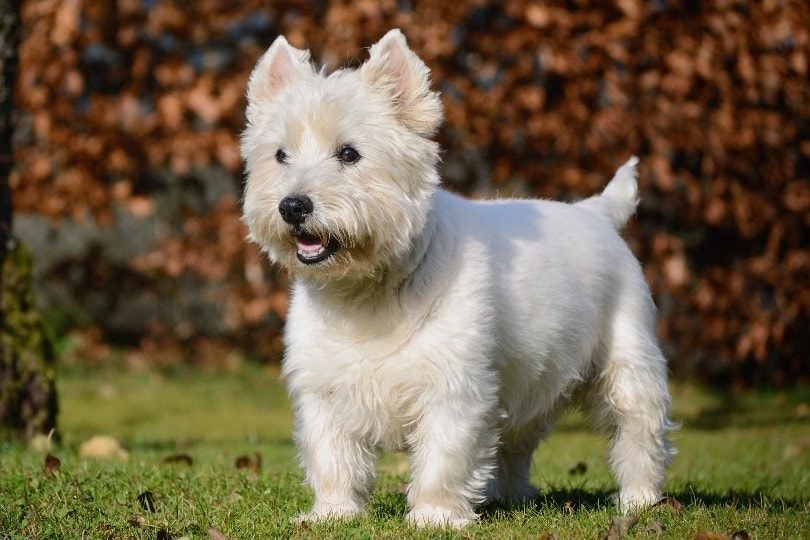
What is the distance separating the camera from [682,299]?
1018 centimetres

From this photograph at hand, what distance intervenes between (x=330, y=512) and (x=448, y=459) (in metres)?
0.53

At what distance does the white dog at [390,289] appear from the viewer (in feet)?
14.1

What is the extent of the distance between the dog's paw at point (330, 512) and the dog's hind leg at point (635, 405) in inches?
50.6

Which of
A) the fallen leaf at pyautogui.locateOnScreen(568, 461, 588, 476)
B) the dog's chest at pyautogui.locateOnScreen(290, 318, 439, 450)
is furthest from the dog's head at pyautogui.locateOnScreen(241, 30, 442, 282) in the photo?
the fallen leaf at pyautogui.locateOnScreen(568, 461, 588, 476)

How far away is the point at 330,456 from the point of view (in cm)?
450

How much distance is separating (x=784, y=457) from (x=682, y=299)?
265 cm

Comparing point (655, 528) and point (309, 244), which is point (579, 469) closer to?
point (655, 528)

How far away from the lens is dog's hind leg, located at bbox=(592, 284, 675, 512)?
506cm

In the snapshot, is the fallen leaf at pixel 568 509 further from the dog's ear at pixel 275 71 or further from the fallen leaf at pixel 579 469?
the dog's ear at pixel 275 71

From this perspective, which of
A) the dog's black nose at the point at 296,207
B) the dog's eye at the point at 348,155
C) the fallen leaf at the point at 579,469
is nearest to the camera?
the dog's black nose at the point at 296,207

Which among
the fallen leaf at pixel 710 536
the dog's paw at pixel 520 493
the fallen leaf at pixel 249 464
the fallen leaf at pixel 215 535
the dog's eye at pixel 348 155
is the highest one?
the dog's eye at pixel 348 155

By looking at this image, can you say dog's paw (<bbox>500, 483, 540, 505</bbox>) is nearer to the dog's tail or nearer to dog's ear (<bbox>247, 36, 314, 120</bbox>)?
the dog's tail

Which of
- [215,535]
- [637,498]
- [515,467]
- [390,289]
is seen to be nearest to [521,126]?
[515,467]

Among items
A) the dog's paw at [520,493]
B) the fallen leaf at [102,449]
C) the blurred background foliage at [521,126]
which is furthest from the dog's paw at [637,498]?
the blurred background foliage at [521,126]
